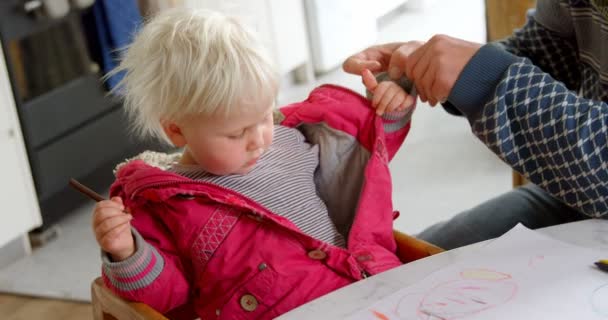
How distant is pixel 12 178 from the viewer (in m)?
2.39

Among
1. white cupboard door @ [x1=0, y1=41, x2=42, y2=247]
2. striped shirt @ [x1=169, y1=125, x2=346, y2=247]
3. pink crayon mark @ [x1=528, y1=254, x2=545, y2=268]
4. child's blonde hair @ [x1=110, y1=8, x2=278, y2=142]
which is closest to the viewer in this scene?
pink crayon mark @ [x1=528, y1=254, x2=545, y2=268]

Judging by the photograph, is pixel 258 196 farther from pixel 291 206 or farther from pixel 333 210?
pixel 333 210

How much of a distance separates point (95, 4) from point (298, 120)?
160 centimetres

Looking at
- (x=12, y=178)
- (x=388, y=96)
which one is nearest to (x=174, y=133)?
(x=388, y=96)

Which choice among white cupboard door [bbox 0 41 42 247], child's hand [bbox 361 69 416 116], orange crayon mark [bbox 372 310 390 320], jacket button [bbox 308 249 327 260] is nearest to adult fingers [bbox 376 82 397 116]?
child's hand [bbox 361 69 416 116]

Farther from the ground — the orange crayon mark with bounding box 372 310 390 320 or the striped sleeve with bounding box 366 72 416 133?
the striped sleeve with bounding box 366 72 416 133

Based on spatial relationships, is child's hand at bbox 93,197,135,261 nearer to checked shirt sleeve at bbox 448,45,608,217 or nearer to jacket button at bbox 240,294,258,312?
jacket button at bbox 240,294,258,312

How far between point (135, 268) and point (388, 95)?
1.36ft

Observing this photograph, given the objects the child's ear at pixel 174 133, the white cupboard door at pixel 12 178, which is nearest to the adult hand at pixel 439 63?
the child's ear at pixel 174 133

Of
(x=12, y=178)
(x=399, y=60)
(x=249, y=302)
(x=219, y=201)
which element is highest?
(x=399, y=60)

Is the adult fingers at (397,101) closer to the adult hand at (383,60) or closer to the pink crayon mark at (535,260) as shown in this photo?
the adult hand at (383,60)

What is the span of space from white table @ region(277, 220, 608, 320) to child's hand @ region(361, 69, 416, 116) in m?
0.26

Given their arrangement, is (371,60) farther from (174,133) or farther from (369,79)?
(174,133)

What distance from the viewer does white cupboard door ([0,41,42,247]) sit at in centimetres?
235
